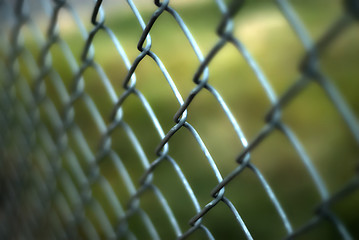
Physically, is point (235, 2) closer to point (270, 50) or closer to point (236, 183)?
point (236, 183)

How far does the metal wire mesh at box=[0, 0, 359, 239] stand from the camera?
61 centimetres

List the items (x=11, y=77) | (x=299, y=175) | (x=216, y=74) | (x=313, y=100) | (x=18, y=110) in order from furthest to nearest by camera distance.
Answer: (x=216, y=74) < (x=313, y=100) < (x=299, y=175) < (x=18, y=110) < (x=11, y=77)

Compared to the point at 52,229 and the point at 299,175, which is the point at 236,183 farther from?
the point at 52,229

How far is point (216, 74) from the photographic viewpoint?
3.21 metres

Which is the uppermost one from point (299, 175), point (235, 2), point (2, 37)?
point (2, 37)

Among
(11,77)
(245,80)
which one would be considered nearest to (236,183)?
(245,80)

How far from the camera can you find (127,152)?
2.50 metres

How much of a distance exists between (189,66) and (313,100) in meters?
1.34

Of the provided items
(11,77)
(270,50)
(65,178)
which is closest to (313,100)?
(270,50)

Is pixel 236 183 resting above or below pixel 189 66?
below

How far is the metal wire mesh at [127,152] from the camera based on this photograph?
2.01ft

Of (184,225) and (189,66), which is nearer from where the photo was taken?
(184,225)

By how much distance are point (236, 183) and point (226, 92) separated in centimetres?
101

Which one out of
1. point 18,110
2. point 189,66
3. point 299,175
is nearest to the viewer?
point 18,110
